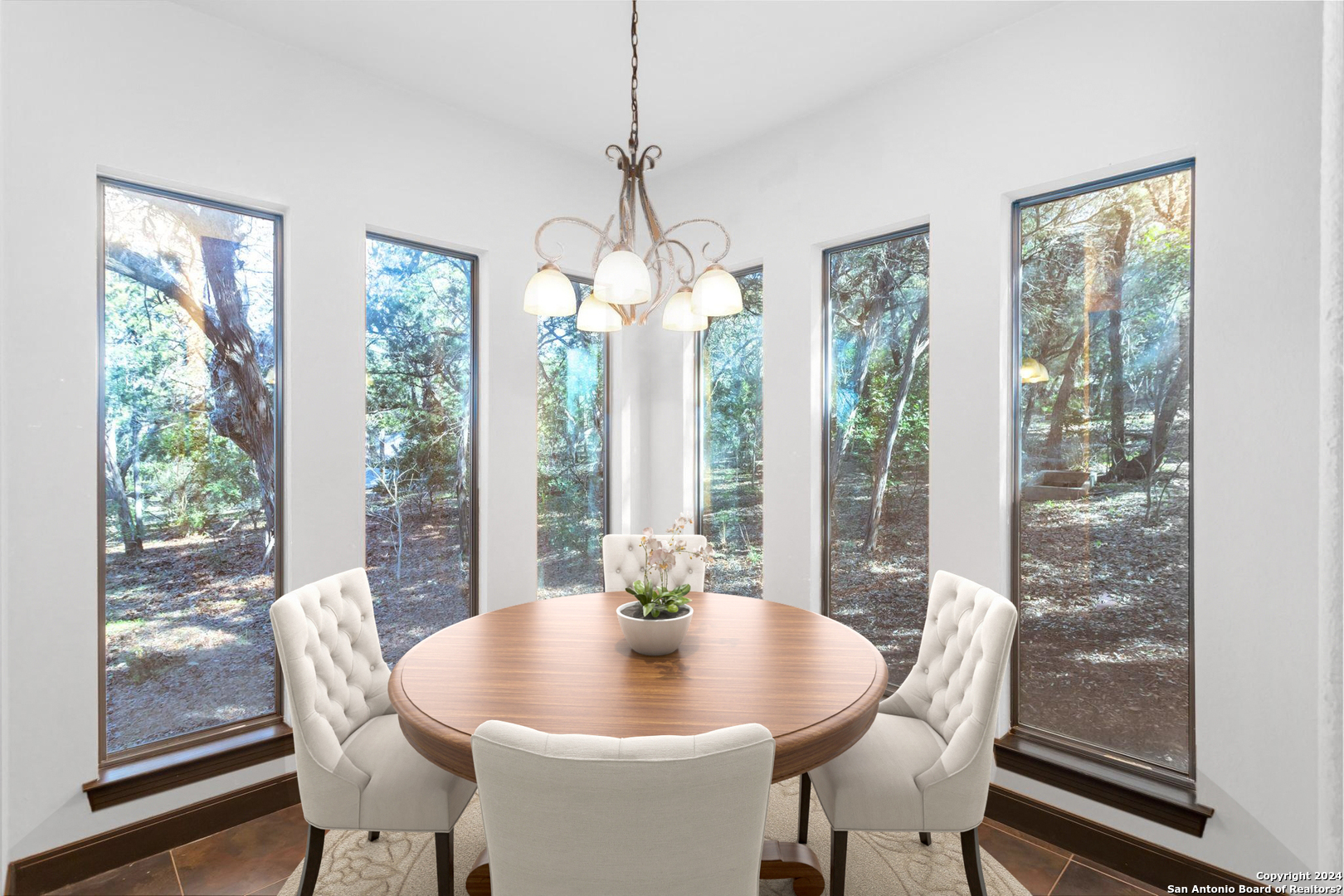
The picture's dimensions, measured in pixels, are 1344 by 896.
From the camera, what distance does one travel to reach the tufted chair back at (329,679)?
174 centimetres

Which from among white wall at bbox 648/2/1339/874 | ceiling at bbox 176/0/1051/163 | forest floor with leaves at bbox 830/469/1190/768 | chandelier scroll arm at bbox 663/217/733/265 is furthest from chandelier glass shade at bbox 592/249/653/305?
forest floor with leaves at bbox 830/469/1190/768

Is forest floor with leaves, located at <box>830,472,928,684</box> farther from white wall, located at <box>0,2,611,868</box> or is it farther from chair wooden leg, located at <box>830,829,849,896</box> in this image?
white wall, located at <box>0,2,611,868</box>

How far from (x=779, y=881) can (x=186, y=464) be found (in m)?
2.59

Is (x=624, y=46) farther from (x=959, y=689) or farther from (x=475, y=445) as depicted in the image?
(x=959, y=689)

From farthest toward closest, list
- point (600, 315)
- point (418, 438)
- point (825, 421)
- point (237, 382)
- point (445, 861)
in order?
point (825, 421)
point (418, 438)
point (237, 382)
point (600, 315)
point (445, 861)

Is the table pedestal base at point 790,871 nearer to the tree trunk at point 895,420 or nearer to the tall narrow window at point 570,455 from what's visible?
the tree trunk at point 895,420

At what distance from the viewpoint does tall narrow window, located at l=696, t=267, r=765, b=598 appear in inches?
140

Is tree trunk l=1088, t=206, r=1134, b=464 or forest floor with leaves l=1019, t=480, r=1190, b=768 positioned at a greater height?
tree trunk l=1088, t=206, r=1134, b=464

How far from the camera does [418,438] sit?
3119 mm

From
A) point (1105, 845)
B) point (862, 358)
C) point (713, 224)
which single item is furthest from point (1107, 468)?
point (713, 224)

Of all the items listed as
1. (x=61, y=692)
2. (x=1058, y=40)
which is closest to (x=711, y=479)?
(x=1058, y=40)

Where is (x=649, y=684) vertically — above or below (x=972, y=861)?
above

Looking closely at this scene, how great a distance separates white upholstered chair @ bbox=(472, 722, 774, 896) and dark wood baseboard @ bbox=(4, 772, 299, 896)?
1963mm

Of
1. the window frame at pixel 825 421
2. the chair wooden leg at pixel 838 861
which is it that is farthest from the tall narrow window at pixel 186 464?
the window frame at pixel 825 421
